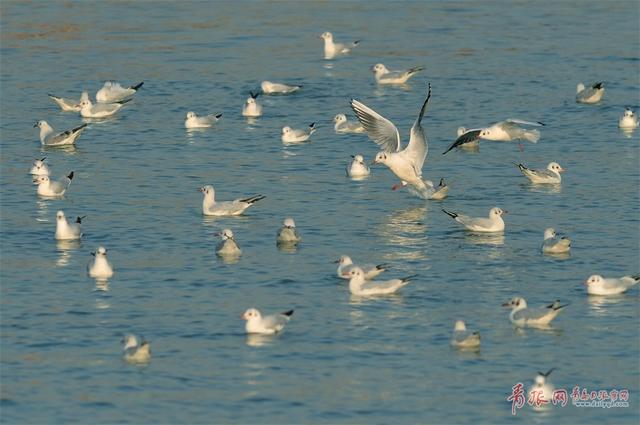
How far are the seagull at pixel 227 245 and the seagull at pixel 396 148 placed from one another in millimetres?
5429

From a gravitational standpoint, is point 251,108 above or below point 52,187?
above

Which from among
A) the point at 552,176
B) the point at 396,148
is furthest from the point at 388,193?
the point at 552,176

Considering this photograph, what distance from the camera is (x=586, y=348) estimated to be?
2283cm

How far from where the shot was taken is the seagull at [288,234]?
28.9 m

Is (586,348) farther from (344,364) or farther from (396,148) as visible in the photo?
(396,148)

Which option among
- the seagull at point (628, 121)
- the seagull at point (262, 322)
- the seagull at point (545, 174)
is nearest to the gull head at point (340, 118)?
the seagull at point (545, 174)

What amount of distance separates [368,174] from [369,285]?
1113cm

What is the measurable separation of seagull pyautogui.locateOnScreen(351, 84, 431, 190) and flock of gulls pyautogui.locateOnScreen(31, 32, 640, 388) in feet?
0.07

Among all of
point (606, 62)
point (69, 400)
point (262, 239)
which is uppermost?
point (606, 62)

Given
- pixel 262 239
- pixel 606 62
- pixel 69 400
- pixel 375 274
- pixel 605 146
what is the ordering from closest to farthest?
pixel 69 400 → pixel 375 274 → pixel 262 239 → pixel 605 146 → pixel 606 62

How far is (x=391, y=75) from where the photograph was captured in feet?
155

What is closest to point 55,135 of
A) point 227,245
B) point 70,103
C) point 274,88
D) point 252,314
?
point 70,103

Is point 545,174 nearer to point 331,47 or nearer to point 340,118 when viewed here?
point 340,118

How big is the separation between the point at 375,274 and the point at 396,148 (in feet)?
24.9
